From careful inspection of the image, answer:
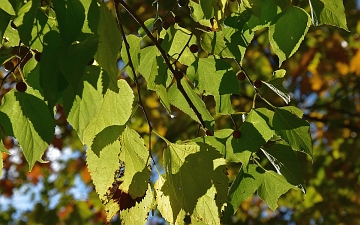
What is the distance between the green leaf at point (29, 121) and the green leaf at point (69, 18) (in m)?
0.22

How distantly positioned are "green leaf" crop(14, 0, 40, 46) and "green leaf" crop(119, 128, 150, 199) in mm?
337

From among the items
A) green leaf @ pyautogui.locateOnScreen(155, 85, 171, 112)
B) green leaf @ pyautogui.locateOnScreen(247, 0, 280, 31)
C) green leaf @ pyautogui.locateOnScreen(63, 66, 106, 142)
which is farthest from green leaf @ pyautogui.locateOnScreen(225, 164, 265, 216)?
green leaf @ pyautogui.locateOnScreen(63, 66, 106, 142)

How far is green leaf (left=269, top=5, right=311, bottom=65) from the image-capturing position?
1.25 meters

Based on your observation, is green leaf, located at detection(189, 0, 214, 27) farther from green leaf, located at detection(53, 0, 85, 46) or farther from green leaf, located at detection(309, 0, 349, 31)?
green leaf, located at detection(53, 0, 85, 46)

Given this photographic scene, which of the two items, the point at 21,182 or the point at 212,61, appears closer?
the point at 212,61

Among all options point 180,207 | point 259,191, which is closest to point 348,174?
point 259,191

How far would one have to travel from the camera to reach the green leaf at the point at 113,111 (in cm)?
114

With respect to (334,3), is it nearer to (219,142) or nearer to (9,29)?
(219,142)

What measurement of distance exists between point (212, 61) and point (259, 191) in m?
0.39

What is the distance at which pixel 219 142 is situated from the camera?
1.33 meters

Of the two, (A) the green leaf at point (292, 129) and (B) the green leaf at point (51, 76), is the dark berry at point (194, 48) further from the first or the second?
(B) the green leaf at point (51, 76)

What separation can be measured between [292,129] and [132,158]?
1.36ft

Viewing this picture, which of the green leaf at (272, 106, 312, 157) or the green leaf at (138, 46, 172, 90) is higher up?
the green leaf at (138, 46, 172, 90)

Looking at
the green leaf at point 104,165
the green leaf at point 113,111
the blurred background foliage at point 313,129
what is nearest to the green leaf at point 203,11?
the green leaf at point 113,111
